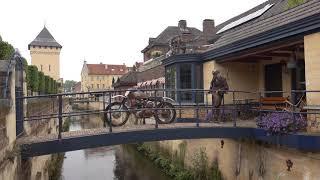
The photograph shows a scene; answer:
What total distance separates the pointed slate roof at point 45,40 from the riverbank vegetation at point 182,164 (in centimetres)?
4302

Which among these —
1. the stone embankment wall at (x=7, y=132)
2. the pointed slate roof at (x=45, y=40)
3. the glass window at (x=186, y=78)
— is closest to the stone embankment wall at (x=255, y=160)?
the glass window at (x=186, y=78)

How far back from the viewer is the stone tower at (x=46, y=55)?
186 ft

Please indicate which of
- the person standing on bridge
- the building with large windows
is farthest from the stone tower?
the person standing on bridge

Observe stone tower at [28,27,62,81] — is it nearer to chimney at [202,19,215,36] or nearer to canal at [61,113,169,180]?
canal at [61,113,169,180]

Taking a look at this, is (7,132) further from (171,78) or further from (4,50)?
(171,78)

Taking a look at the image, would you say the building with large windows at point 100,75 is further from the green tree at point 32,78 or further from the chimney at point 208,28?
the green tree at point 32,78

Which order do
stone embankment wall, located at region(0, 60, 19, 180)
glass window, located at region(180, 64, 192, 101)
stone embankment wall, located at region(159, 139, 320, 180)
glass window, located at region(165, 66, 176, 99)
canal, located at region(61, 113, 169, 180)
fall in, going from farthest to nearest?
canal, located at region(61, 113, 169, 180) → glass window, located at region(165, 66, 176, 99) → glass window, located at region(180, 64, 192, 101) → stone embankment wall, located at region(159, 139, 320, 180) → stone embankment wall, located at region(0, 60, 19, 180)

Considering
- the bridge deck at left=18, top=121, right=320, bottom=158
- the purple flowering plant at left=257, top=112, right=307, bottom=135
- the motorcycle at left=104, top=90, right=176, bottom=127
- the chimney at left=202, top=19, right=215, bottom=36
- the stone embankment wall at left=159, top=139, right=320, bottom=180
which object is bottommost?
the stone embankment wall at left=159, top=139, right=320, bottom=180

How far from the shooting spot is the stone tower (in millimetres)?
56562

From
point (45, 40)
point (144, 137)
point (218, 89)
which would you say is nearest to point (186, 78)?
point (218, 89)

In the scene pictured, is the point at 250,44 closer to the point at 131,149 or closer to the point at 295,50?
the point at 295,50

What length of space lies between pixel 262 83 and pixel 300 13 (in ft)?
16.7

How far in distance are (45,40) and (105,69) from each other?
36402 millimetres

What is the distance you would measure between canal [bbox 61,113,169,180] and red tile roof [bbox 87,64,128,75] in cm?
7066
